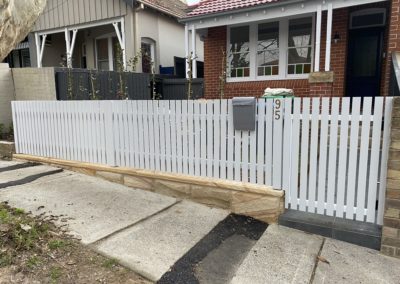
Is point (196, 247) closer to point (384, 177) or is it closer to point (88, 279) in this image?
point (88, 279)

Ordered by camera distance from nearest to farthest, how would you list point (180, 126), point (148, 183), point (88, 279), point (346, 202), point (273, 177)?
point (88, 279) → point (346, 202) → point (273, 177) → point (180, 126) → point (148, 183)

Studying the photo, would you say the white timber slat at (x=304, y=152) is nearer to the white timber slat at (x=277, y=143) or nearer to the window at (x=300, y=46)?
the white timber slat at (x=277, y=143)

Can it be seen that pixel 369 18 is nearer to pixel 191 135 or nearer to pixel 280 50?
pixel 280 50

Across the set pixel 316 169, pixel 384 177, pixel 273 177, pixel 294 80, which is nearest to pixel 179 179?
pixel 273 177

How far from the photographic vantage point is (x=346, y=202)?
363cm

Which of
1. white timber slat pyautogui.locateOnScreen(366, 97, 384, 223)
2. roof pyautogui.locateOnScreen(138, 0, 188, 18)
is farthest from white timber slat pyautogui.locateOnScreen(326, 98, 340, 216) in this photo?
roof pyautogui.locateOnScreen(138, 0, 188, 18)

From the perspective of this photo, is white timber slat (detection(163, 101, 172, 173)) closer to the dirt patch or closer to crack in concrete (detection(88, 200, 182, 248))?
crack in concrete (detection(88, 200, 182, 248))

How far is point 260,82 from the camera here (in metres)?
9.09

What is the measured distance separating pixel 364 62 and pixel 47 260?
335 inches

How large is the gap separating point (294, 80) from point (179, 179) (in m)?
5.28

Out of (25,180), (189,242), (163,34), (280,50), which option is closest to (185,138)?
(189,242)

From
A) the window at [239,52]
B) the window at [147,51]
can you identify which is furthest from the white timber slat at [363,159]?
the window at [147,51]

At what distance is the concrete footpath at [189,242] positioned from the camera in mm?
2967

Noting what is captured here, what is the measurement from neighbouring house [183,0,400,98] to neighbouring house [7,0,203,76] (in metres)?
3.01
